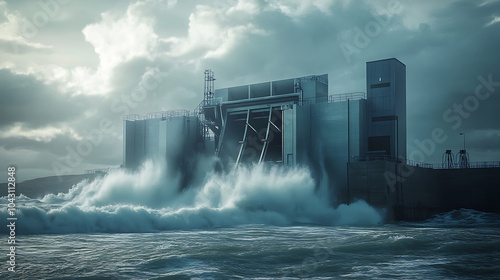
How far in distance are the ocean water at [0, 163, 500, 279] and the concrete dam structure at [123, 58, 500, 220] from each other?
1913 millimetres

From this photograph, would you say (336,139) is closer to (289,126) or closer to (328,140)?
(328,140)

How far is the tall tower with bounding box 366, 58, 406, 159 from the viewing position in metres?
38.8

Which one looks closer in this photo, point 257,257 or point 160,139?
point 257,257

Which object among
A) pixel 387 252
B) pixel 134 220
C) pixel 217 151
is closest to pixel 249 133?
pixel 217 151

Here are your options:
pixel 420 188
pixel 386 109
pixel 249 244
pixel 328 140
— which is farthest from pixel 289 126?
pixel 249 244

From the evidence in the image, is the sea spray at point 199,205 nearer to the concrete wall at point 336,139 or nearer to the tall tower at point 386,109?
the concrete wall at point 336,139

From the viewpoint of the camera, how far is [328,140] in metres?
39.8

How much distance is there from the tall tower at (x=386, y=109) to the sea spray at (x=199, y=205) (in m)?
6.09

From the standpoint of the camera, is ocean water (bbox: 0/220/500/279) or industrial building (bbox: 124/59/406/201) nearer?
ocean water (bbox: 0/220/500/279)

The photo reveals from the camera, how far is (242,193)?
37594 millimetres

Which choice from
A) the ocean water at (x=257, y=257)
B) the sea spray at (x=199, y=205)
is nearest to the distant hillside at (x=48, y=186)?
the sea spray at (x=199, y=205)

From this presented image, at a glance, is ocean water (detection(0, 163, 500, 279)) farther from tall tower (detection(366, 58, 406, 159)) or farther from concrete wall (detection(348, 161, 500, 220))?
tall tower (detection(366, 58, 406, 159))

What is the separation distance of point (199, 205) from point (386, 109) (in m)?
17.1

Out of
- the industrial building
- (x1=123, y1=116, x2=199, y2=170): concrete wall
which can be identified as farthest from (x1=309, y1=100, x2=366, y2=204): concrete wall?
(x1=123, y1=116, x2=199, y2=170): concrete wall
